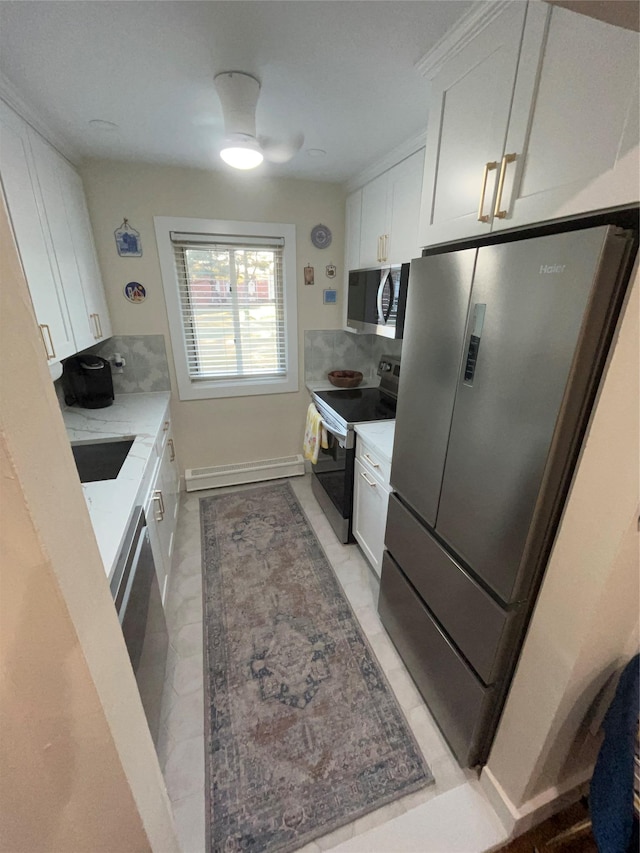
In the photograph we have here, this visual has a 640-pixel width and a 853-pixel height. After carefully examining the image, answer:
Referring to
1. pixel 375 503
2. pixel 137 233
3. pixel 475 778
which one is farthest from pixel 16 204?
pixel 475 778

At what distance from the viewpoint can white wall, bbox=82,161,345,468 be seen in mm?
2248

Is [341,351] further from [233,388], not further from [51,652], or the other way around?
[51,652]

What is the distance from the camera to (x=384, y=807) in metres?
1.17

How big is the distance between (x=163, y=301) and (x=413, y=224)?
1.76m

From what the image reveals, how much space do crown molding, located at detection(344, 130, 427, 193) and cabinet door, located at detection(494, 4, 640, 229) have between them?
0.88 metres

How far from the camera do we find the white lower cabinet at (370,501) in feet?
5.79

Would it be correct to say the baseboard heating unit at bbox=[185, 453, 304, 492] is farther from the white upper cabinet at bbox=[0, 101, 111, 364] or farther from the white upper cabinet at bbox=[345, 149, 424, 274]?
the white upper cabinet at bbox=[345, 149, 424, 274]

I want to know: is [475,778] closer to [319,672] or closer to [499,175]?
[319,672]

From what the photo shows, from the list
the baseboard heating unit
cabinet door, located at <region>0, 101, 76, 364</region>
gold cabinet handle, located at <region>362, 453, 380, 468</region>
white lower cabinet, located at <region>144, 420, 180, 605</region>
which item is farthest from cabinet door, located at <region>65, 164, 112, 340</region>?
gold cabinet handle, located at <region>362, 453, 380, 468</region>

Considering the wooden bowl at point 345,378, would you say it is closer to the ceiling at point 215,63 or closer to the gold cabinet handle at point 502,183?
the ceiling at point 215,63

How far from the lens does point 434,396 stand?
1.18 m

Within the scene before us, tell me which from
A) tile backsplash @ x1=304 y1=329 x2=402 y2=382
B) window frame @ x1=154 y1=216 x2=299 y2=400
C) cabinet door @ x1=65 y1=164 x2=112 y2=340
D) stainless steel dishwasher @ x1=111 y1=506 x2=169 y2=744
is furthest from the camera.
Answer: tile backsplash @ x1=304 y1=329 x2=402 y2=382

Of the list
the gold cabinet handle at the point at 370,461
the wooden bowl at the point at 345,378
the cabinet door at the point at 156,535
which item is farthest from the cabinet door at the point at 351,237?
the cabinet door at the point at 156,535

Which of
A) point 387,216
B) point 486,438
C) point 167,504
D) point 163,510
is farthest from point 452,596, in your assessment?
point 387,216
